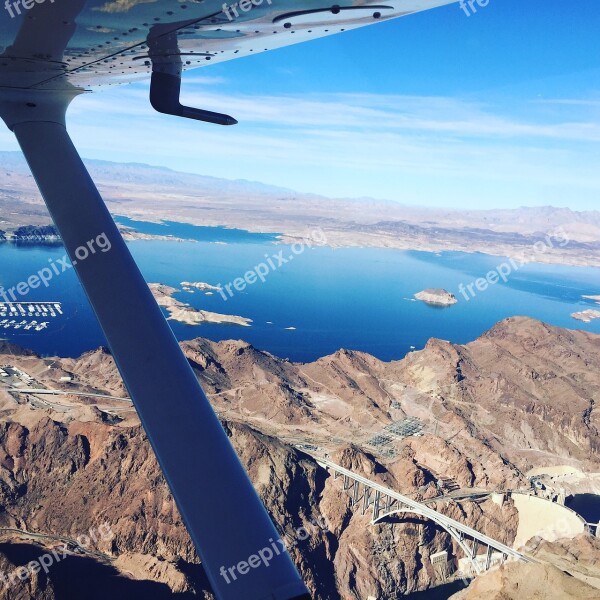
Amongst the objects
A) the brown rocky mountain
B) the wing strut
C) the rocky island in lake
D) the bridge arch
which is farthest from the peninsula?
the wing strut

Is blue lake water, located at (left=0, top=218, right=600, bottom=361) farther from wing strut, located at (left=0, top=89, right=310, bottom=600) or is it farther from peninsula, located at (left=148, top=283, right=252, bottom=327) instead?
wing strut, located at (left=0, top=89, right=310, bottom=600)

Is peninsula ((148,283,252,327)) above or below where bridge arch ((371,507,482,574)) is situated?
above

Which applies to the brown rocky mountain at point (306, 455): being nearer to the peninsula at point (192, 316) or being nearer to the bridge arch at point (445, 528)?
the bridge arch at point (445, 528)

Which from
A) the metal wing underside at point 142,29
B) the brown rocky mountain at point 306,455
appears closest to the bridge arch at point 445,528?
the brown rocky mountain at point 306,455

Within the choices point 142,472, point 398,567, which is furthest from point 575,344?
point 142,472

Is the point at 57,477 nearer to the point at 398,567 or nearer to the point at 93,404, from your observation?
the point at 93,404
